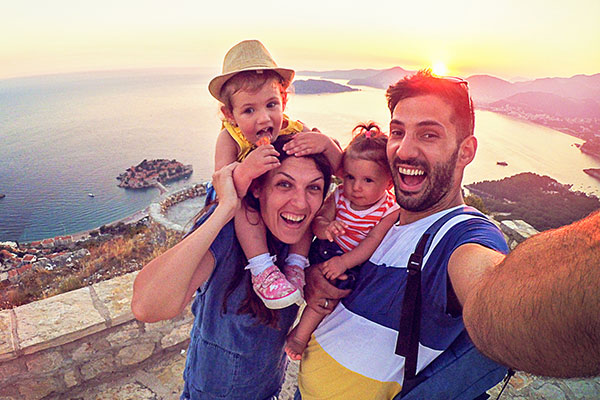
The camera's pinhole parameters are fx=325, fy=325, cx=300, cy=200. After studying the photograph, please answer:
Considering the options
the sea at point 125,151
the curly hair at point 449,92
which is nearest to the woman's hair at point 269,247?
the curly hair at point 449,92

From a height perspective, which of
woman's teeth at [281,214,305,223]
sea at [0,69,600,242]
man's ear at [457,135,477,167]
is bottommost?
sea at [0,69,600,242]

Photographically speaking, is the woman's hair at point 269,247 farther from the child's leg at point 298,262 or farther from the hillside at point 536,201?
the hillside at point 536,201

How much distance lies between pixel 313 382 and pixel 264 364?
0.28m

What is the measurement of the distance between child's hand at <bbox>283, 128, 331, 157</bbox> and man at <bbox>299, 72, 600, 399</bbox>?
387 millimetres

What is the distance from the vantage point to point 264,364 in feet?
5.72

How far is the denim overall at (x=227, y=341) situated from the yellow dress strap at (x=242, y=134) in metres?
0.78

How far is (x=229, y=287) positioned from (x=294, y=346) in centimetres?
58

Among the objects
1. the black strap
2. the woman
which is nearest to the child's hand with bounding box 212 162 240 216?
the woman

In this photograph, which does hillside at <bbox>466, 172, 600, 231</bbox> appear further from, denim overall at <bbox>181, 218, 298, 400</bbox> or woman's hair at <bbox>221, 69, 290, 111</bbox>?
denim overall at <bbox>181, 218, 298, 400</bbox>

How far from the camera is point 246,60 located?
226cm

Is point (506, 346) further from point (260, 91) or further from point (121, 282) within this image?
point (121, 282)

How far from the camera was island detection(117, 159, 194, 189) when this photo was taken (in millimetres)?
62281

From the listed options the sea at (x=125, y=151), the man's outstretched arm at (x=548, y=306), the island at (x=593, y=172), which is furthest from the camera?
the sea at (x=125, y=151)

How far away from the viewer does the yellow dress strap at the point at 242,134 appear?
7.36 feet
